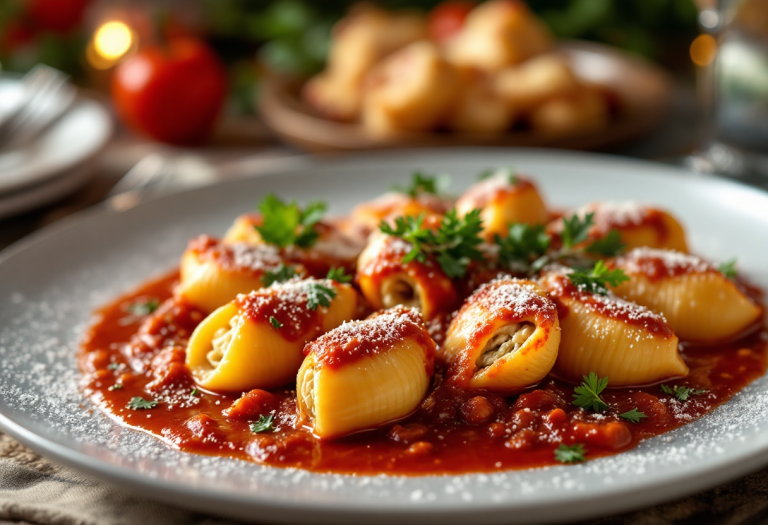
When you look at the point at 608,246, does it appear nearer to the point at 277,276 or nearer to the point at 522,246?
the point at 522,246

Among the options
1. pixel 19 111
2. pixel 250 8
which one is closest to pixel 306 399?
pixel 19 111

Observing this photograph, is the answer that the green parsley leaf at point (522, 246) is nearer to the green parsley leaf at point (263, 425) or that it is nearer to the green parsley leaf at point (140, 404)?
the green parsley leaf at point (263, 425)

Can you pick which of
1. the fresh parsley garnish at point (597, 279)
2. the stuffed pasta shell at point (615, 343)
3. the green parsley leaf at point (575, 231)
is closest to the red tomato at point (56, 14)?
the green parsley leaf at point (575, 231)

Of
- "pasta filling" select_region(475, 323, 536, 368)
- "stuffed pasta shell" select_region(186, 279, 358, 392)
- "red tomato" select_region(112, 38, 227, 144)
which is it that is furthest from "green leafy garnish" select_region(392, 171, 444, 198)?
"red tomato" select_region(112, 38, 227, 144)

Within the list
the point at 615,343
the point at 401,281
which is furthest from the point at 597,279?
the point at 401,281

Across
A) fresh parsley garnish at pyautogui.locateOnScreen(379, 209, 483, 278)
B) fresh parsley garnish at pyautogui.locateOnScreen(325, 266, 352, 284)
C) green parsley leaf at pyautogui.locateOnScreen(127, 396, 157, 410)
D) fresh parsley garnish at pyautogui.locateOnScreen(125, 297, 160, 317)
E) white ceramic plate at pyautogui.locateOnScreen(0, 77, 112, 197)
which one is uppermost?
white ceramic plate at pyautogui.locateOnScreen(0, 77, 112, 197)

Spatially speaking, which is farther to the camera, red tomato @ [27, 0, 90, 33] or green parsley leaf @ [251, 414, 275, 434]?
red tomato @ [27, 0, 90, 33]

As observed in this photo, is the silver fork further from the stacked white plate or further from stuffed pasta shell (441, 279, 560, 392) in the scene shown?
stuffed pasta shell (441, 279, 560, 392)
